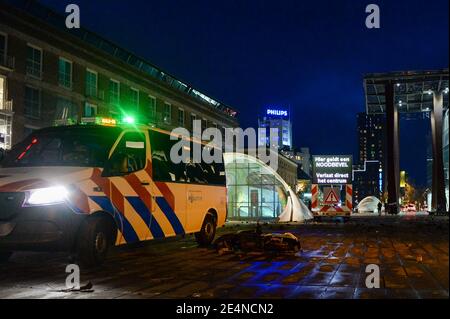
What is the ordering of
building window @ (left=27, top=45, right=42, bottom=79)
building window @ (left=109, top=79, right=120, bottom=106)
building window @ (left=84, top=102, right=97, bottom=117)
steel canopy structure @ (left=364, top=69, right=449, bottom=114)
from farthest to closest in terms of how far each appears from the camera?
building window @ (left=109, top=79, right=120, bottom=106) < steel canopy structure @ (left=364, top=69, right=449, bottom=114) < building window @ (left=84, top=102, right=97, bottom=117) < building window @ (left=27, top=45, right=42, bottom=79)

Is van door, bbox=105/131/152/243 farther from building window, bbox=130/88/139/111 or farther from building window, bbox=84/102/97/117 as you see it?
building window, bbox=130/88/139/111

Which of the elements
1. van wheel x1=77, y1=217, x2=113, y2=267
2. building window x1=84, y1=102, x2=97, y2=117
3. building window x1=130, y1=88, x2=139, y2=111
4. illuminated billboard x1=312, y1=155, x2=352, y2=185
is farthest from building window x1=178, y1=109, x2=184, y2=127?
van wheel x1=77, y1=217, x2=113, y2=267

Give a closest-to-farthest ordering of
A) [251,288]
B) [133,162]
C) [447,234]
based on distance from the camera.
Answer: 1. [447,234]
2. [251,288]
3. [133,162]

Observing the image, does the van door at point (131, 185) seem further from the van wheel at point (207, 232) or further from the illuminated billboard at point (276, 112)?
the illuminated billboard at point (276, 112)

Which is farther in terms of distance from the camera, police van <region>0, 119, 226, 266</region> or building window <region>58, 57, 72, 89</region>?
building window <region>58, 57, 72, 89</region>

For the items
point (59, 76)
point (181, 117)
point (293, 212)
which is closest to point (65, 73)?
point (59, 76)

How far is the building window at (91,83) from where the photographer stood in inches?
1811

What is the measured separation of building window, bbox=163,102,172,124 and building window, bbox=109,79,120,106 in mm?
9949

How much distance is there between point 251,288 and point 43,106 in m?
36.4

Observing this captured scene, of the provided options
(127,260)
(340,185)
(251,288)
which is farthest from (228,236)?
(340,185)

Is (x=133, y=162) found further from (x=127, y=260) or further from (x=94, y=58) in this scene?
(x=94, y=58)

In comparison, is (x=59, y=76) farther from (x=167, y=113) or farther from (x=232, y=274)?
(x=232, y=274)

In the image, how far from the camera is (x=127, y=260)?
430 inches

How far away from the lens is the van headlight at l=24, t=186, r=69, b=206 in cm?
876
